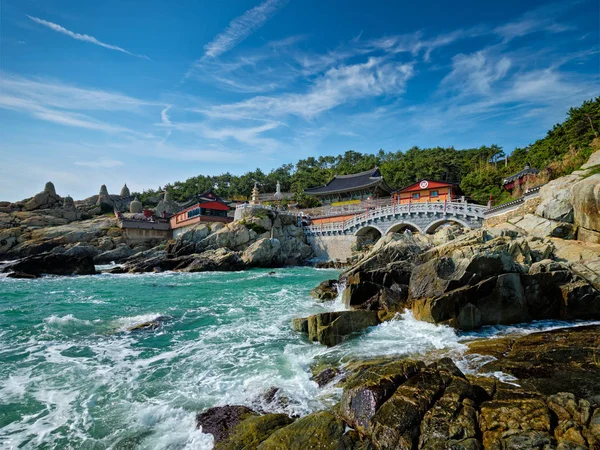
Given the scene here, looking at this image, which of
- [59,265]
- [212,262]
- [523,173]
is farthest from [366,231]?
[59,265]

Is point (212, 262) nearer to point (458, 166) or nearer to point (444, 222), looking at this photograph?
point (444, 222)

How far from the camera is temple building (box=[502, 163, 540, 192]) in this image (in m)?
35.6

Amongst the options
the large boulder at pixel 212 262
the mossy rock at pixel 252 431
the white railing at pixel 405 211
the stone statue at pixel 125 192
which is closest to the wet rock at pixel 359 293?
the mossy rock at pixel 252 431

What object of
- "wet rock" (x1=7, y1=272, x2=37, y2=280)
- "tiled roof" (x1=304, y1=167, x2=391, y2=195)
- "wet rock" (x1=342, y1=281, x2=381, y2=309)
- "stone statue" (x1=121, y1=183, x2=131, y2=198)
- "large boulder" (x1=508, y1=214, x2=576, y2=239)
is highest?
"stone statue" (x1=121, y1=183, x2=131, y2=198)

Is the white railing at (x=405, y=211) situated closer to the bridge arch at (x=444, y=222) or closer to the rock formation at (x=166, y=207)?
the bridge arch at (x=444, y=222)

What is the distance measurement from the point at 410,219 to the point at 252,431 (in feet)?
98.1

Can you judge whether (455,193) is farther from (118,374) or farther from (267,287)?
(118,374)

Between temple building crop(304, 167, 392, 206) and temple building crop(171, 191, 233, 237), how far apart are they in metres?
14.5

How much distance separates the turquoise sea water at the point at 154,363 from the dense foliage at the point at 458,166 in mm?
28041

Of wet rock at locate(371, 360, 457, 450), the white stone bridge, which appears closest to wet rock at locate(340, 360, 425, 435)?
wet rock at locate(371, 360, 457, 450)

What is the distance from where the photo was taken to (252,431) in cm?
563

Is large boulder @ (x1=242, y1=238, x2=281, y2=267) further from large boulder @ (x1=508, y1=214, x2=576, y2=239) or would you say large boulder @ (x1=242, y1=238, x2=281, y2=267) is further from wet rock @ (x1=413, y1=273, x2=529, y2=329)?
wet rock @ (x1=413, y1=273, x2=529, y2=329)

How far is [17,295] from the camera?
2059 centimetres

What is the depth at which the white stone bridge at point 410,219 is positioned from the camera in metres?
27.6
